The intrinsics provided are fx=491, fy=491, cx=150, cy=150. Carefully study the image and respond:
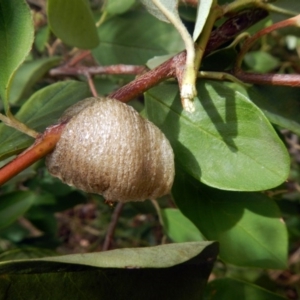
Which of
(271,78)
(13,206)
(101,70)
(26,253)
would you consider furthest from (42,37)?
(271,78)

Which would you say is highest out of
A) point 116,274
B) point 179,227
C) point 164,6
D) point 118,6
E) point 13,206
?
point 164,6

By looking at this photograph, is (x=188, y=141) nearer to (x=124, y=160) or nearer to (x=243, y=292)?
(x=124, y=160)

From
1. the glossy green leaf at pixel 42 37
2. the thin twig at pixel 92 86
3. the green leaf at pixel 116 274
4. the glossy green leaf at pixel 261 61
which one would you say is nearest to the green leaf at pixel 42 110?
the thin twig at pixel 92 86

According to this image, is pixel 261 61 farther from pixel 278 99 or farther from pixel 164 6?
pixel 164 6

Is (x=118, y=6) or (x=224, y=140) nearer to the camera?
(x=224, y=140)

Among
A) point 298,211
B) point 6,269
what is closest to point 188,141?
point 6,269

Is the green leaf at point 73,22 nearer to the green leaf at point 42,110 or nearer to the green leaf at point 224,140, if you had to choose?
the green leaf at point 42,110
